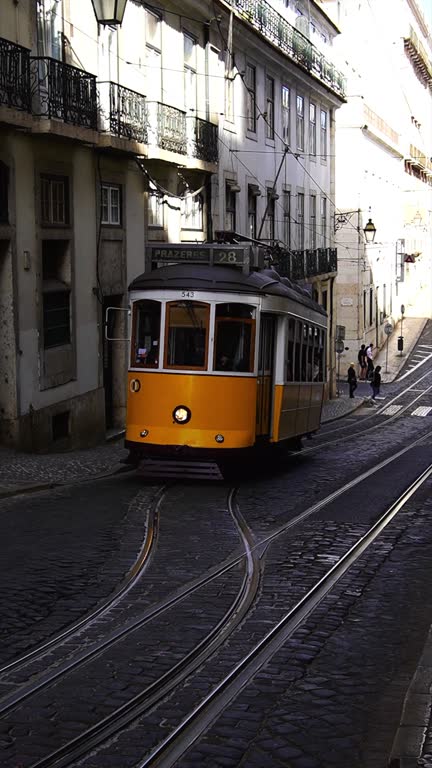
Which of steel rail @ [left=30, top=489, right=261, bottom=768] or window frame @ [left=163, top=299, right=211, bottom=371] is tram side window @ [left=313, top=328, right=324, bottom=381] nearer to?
window frame @ [left=163, top=299, right=211, bottom=371]

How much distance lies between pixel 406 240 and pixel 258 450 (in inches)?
2354

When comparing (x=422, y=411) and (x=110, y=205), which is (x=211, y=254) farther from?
(x=422, y=411)

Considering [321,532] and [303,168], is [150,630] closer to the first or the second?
[321,532]

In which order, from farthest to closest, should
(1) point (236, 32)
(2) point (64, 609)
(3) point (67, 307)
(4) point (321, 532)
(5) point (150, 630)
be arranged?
(1) point (236, 32) → (3) point (67, 307) → (4) point (321, 532) → (2) point (64, 609) → (5) point (150, 630)

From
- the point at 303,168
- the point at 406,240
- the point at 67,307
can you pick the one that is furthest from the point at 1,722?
the point at 406,240

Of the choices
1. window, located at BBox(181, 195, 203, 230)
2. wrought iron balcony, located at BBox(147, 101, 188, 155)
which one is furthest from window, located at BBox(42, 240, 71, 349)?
window, located at BBox(181, 195, 203, 230)

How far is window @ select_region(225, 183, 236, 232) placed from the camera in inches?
1173

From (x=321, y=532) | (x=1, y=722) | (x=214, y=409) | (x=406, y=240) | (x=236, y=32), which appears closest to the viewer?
(x=1, y=722)

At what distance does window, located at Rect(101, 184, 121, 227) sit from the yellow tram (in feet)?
22.5

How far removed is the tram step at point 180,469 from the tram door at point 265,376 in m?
1.16

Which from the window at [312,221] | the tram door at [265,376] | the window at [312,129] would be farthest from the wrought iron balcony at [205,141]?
the window at [312,221]

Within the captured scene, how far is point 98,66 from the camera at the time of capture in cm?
2181

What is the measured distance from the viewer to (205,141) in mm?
27031

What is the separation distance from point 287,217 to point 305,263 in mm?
1483
